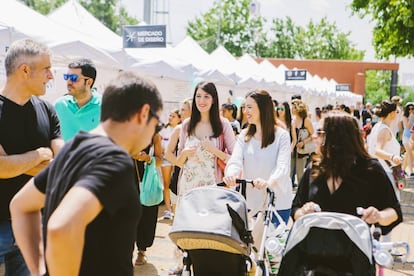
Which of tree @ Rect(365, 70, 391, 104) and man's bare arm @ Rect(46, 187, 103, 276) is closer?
man's bare arm @ Rect(46, 187, 103, 276)

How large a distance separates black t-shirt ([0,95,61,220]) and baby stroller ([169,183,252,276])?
105 centimetres

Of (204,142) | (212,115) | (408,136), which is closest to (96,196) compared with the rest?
(204,142)

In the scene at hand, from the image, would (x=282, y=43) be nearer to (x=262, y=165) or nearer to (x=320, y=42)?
(x=320, y=42)

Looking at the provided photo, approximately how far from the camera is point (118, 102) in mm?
2004

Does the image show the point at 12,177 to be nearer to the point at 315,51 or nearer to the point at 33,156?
the point at 33,156

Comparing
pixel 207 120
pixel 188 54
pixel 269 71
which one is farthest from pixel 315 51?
pixel 207 120

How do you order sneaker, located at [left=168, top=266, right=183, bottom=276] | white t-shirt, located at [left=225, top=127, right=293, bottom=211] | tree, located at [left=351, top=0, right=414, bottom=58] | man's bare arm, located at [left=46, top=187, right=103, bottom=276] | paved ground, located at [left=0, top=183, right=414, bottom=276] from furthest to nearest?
tree, located at [left=351, top=0, right=414, bottom=58], paved ground, located at [left=0, top=183, right=414, bottom=276], sneaker, located at [left=168, top=266, right=183, bottom=276], white t-shirt, located at [left=225, top=127, right=293, bottom=211], man's bare arm, located at [left=46, top=187, right=103, bottom=276]

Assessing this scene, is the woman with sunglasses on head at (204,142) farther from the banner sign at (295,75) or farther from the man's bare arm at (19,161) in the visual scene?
the banner sign at (295,75)

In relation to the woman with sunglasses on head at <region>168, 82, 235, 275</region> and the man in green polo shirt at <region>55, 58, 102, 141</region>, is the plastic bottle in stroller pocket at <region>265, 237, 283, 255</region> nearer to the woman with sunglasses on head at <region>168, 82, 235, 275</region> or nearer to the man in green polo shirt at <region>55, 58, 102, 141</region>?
the man in green polo shirt at <region>55, 58, 102, 141</region>

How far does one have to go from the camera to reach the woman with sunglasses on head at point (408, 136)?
15.6 m

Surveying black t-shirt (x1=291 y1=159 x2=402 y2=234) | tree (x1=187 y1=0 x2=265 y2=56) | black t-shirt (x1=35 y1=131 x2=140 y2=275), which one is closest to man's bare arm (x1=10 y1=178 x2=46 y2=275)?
black t-shirt (x1=35 y1=131 x2=140 y2=275)

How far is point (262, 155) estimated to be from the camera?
4.89 m

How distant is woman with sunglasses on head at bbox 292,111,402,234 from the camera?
11.3 feet

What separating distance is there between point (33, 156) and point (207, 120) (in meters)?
2.64
